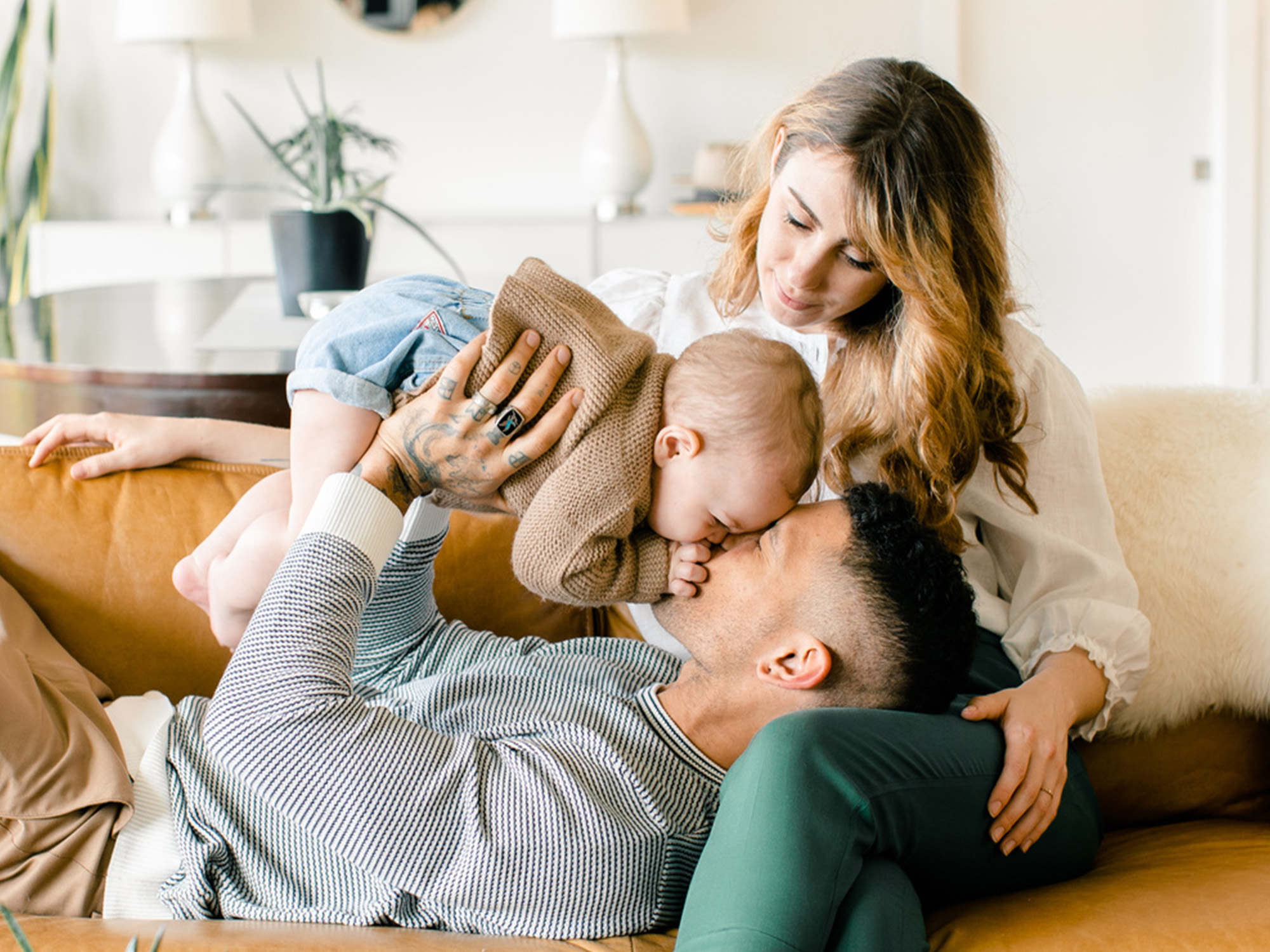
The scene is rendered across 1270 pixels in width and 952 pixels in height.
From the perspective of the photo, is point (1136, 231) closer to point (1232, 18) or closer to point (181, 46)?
point (1232, 18)

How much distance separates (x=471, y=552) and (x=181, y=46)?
A: 363cm

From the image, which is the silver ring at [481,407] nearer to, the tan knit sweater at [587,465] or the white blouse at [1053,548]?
the tan knit sweater at [587,465]

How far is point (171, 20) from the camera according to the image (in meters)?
4.20

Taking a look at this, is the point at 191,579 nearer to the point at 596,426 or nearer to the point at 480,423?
the point at 480,423

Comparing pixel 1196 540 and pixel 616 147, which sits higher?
pixel 616 147

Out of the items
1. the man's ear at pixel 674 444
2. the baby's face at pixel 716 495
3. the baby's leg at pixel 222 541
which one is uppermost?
the man's ear at pixel 674 444

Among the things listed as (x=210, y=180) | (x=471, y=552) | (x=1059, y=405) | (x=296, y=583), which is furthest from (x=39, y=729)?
(x=210, y=180)

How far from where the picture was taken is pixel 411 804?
1.15 m

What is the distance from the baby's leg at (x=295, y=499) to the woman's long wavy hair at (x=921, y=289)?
628 mm

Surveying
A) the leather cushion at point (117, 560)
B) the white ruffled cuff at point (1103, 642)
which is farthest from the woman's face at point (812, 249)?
the leather cushion at point (117, 560)

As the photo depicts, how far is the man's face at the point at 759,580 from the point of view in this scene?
123cm

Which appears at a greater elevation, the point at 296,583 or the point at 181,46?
the point at 181,46

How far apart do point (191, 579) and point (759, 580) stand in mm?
810

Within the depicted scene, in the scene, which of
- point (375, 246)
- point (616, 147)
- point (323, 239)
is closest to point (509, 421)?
point (323, 239)
